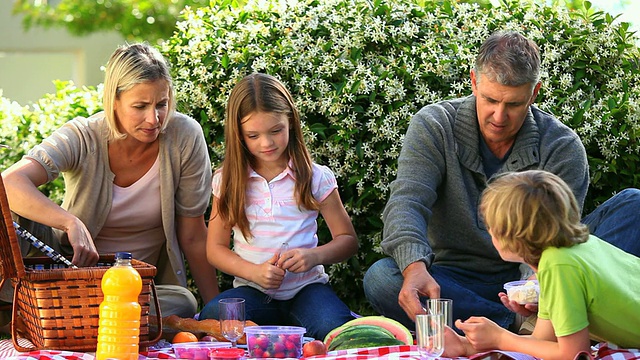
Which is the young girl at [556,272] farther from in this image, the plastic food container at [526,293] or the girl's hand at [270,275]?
the girl's hand at [270,275]

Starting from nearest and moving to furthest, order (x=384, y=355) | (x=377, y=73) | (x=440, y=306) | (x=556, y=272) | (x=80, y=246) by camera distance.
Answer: (x=556, y=272)
(x=440, y=306)
(x=384, y=355)
(x=80, y=246)
(x=377, y=73)

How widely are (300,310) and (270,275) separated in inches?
11.9

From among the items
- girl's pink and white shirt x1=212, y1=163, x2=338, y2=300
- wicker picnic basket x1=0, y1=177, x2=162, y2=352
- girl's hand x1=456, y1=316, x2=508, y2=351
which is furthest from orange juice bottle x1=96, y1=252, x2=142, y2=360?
girl's hand x1=456, y1=316, x2=508, y2=351

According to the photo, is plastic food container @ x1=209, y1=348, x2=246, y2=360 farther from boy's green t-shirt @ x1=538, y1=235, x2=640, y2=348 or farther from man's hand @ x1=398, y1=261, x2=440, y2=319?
boy's green t-shirt @ x1=538, y1=235, x2=640, y2=348

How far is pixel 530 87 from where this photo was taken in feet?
13.4

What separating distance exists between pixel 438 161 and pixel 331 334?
1.03m

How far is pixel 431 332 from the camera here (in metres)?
3.17

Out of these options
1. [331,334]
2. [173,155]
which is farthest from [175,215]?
[331,334]

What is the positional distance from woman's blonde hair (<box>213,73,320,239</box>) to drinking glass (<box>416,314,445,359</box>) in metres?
1.31

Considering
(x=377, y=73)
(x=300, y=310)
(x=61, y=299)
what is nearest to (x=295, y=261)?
(x=300, y=310)

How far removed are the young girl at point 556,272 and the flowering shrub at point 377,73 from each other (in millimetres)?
1748

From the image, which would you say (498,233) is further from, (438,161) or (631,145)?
(631,145)

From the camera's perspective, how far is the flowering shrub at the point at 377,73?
16.5 feet

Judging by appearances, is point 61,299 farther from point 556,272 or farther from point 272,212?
point 556,272
